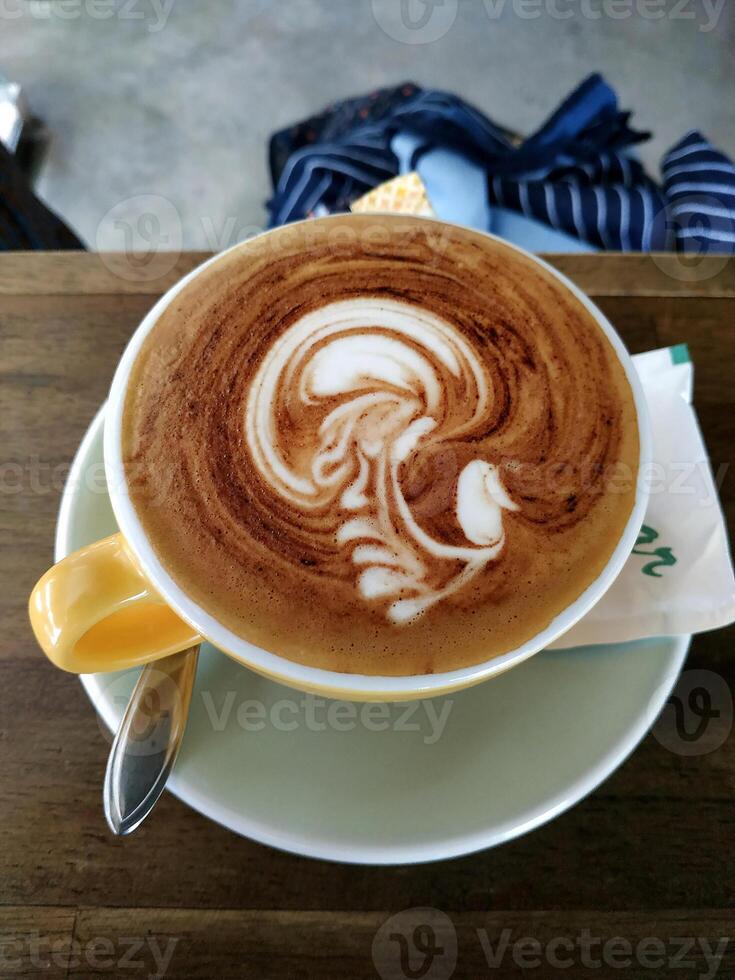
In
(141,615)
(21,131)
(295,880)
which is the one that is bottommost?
(21,131)

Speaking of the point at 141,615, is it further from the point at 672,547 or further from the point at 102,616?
the point at 672,547

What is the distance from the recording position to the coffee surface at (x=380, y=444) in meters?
0.46

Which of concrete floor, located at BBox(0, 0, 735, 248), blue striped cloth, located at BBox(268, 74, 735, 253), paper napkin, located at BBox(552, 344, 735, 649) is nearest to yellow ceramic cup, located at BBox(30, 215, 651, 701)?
paper napkin, located at BBox(552, 344, 735, 649)

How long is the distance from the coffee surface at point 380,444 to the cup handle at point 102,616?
1.6 inches

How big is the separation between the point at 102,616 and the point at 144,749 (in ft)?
0.34

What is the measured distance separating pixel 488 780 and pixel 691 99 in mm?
2190

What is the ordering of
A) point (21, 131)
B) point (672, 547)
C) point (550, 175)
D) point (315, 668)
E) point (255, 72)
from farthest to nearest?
point (255, 72)
point (21, 131)
point (550, 175)
point (672, 547)
point (315, 668)

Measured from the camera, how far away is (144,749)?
521mm

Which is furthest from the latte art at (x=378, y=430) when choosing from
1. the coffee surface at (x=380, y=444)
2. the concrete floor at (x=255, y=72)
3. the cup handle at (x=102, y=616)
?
the concrete floor at (x=255, y=72)

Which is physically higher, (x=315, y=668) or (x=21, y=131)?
(x=315, y=668)

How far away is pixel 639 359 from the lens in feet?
2.24

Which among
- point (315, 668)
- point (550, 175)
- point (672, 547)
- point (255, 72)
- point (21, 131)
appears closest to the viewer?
point (315, 668)

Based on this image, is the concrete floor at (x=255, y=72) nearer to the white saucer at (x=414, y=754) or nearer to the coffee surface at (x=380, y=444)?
the coffee surface at (x=380, y=444)

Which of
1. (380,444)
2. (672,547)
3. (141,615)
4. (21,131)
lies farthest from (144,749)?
(21,131)
